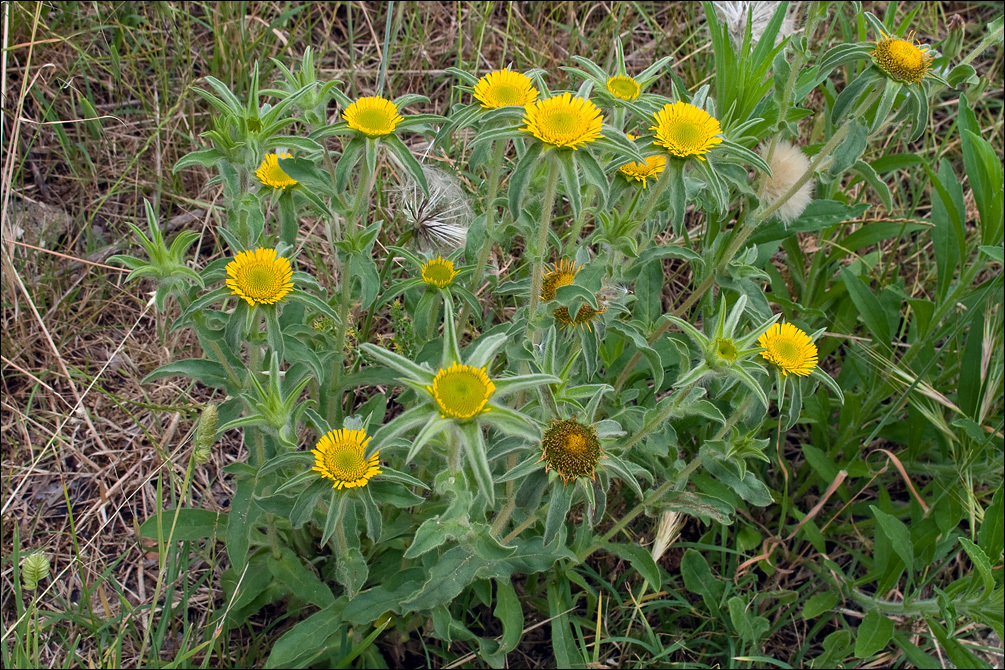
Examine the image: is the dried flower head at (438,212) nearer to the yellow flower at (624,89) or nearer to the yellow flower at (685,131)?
the yellow flower at (624,89)

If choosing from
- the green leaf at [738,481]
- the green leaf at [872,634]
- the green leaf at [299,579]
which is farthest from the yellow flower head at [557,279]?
the green leaf at [872,634]

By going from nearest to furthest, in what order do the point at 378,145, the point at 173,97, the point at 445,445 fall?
the point at 445,445 → the point at 378,145 → the point at 173,97

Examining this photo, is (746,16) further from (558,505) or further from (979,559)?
(558,505)

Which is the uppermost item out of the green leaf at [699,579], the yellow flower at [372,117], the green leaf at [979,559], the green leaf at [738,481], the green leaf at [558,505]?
the yellow flower at [372,117]

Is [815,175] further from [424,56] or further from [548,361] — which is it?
[424,56]

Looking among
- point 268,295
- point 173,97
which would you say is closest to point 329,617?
point 268,295

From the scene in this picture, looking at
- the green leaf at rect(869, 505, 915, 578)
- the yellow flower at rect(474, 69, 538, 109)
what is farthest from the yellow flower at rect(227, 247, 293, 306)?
the green leaf at rect(869, 505, 915, 578)
